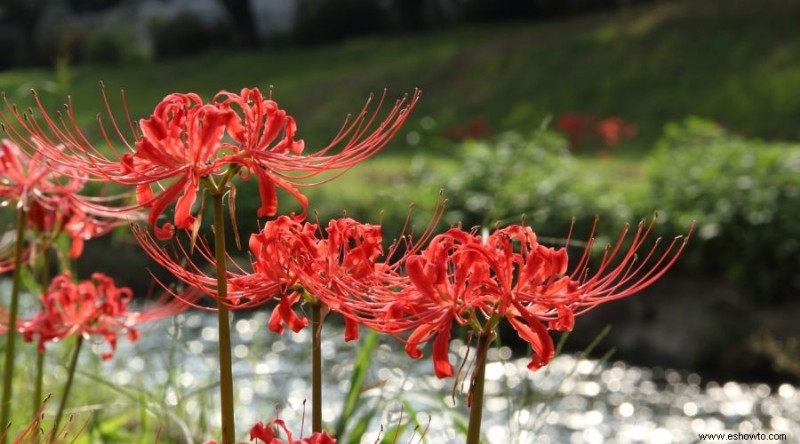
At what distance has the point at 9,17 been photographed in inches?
1153

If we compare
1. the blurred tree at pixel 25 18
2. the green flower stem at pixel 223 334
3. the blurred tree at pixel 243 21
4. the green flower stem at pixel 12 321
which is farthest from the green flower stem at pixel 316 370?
the blurred tree at pixel 25 18

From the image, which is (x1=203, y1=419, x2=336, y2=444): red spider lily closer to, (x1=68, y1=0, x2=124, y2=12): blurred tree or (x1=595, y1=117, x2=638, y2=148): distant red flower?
(x1=595, y1=117, x2=638, y2=148): distant red flower

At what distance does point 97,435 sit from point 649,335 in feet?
21.5

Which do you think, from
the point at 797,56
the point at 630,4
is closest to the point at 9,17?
the point at 630,4

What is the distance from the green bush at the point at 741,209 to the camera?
8.43 m

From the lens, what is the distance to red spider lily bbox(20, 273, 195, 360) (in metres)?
2.12

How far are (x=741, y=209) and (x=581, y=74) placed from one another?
8.60 metres

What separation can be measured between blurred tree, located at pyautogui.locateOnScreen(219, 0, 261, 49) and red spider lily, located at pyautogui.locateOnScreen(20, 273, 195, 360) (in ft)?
79.6

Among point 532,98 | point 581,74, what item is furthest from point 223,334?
point 581,74

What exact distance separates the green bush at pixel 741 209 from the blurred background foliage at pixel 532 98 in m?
0.02

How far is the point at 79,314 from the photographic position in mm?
2158

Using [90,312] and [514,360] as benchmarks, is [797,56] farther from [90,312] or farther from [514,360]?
[90,312]

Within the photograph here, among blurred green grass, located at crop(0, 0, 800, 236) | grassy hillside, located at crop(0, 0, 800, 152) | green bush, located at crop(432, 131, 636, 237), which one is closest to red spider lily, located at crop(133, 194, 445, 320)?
green bush, located at crop(432, 131, 636, 237)

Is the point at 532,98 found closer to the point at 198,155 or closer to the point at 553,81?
the point at 553,81
